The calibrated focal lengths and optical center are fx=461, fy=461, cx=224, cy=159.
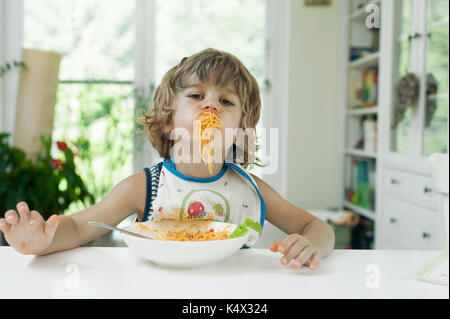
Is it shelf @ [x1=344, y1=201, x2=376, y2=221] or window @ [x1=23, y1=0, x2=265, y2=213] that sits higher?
window @ [x1=23, y1=0, x2=265, y2=213]

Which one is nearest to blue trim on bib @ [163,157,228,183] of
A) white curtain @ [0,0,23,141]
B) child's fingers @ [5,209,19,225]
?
child's fingers @ [5,209,19,225]

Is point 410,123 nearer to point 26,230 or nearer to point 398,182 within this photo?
point 398,182

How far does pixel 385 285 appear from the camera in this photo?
617 mm

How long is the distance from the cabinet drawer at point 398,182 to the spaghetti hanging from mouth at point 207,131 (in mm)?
1782

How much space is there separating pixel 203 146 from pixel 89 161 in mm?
2382

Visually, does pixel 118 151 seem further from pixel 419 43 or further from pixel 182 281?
pixel 182 281

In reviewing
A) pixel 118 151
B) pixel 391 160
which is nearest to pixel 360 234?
pixel 391 160

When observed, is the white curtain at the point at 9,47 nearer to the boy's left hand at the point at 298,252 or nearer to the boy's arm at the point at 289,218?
the boy's arm at the point at 289,218

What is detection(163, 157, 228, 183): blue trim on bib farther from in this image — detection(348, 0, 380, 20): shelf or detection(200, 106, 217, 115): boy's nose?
detection(348, 0, 380, 20): shelf

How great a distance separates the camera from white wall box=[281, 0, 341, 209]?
3.48m

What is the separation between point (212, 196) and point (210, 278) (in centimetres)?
49

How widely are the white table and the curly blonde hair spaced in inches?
18.1

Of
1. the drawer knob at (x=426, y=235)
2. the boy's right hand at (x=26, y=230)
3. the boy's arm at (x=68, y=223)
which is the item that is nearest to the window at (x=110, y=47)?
the drawer knob at (x=426, y=235)

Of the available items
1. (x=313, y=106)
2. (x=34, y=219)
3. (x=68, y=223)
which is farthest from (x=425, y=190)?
(x=34, y=219)
